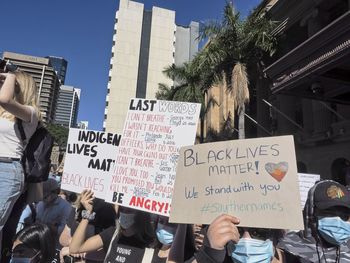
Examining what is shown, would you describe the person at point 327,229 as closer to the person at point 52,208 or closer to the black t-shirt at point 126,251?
the black t-shirt at point 126,251

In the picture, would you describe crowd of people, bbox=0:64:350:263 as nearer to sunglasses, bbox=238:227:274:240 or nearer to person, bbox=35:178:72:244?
sunglasses, bbox=238:227:274:240

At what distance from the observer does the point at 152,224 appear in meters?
3.55

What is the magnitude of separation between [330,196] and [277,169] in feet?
2.76

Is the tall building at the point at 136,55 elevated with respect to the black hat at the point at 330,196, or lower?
elevated

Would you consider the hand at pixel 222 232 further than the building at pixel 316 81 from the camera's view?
No

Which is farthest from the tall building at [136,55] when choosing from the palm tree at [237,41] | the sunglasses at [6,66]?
the sunglasses at [6,66]

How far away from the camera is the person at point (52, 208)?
17.9 feet

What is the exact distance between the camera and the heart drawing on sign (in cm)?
191

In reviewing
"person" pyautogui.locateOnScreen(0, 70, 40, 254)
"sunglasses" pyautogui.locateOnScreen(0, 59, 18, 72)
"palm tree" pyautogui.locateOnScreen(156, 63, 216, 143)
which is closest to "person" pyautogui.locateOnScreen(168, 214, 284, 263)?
"person" pyautogui.locateOnScreen(0, 70, 40, 254)

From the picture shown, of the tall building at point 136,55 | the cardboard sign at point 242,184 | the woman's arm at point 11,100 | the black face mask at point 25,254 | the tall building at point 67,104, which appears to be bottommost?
the black face mask at point 25,254

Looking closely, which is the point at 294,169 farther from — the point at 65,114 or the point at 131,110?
the point at 65,114

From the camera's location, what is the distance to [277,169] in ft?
6.35

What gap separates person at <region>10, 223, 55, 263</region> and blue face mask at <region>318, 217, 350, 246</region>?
8.01 ft

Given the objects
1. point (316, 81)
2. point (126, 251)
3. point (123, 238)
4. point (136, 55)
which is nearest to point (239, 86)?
point (316, 81)
